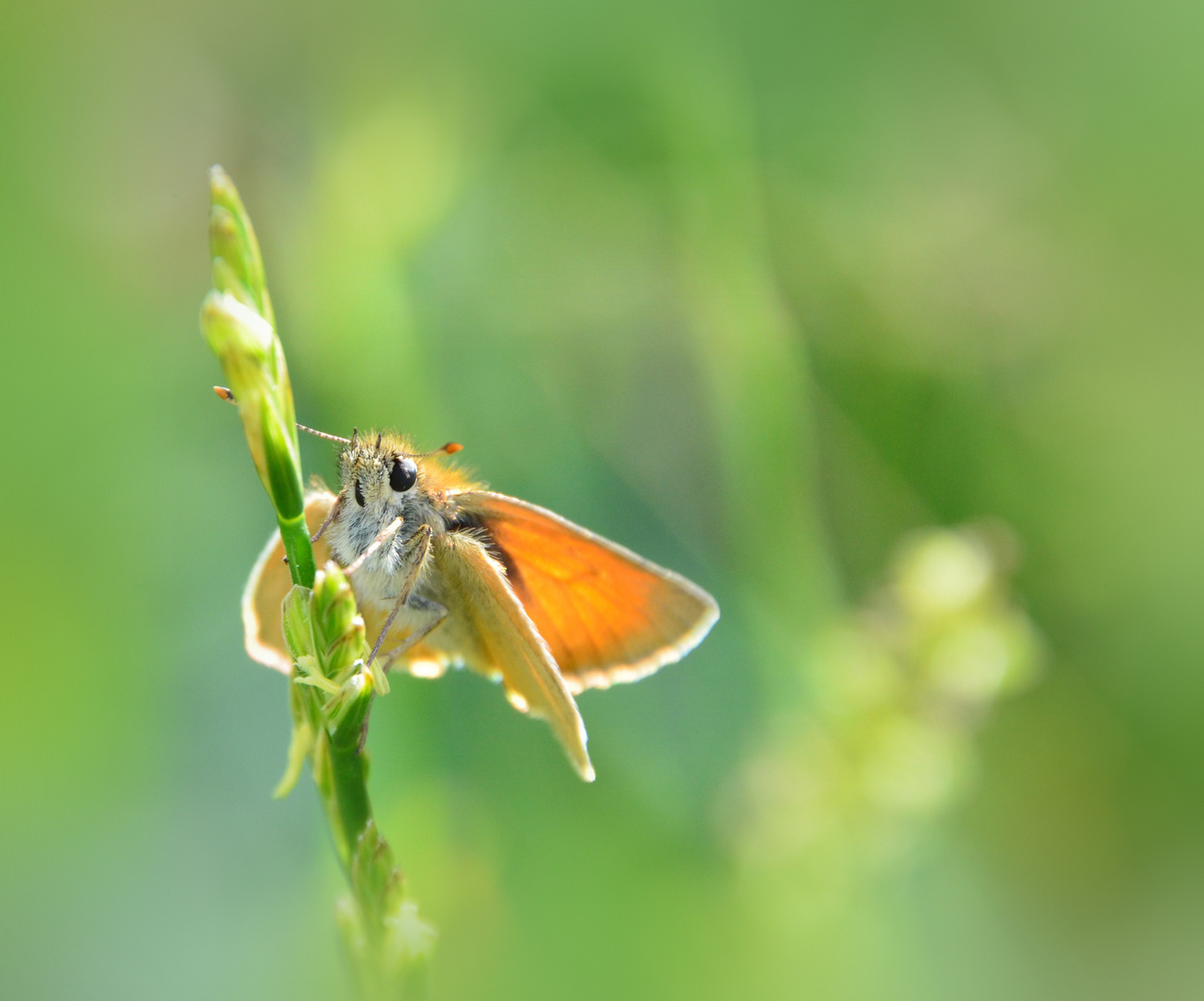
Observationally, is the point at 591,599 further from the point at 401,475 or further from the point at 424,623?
the point at 401,475

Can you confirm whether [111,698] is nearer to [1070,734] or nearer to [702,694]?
[702,694]

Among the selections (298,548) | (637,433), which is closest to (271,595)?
(298,548)

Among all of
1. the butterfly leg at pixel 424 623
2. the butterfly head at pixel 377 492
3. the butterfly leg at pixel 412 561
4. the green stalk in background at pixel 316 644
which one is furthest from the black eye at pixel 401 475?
the green stalk in background at pixel 316 644

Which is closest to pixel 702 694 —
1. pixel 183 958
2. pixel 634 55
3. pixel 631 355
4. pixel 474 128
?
pixel 631 355

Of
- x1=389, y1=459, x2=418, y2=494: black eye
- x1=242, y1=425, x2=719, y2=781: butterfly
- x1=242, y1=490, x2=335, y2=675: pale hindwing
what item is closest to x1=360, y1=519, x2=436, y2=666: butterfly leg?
x1=242, y1=425, x2=719, y2=781: butterfly

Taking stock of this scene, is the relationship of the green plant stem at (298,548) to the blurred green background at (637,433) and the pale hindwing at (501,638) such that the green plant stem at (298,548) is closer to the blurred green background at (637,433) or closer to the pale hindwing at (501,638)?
the pale hindwing at (501,638)

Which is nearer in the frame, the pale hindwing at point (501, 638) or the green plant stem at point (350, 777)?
the green plant stem at point (350, 777)

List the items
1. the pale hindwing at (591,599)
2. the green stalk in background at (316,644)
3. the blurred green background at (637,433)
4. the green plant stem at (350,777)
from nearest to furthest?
1. the green stalk in background at (316,644)
2. the green plant stem at (350,777)
3. the pale hindwing at (591,599)
4. the blurred green background at (637,433)
